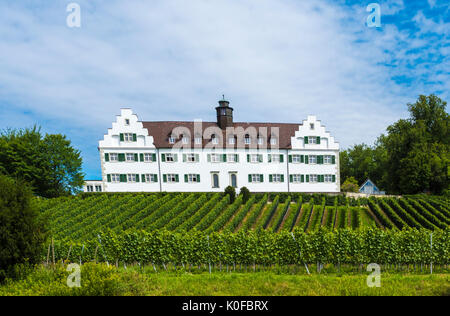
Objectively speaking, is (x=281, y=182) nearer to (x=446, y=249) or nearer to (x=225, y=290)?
(x=446, y=249)

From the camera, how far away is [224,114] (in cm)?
3594

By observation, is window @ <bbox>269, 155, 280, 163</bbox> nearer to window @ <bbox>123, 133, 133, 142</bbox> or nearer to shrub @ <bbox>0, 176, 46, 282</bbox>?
window @ <bbox>123, 133, 133, 142</bbox>

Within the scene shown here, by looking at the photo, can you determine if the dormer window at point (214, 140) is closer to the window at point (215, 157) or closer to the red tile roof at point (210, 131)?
the red tile roof at point (210, 131)

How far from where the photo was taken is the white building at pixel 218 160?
3328 centimetres

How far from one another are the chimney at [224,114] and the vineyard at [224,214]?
11666 millimetres

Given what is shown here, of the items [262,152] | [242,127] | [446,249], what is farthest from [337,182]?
[446,249]

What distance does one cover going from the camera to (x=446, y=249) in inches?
440

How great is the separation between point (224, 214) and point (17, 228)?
51.9 ft

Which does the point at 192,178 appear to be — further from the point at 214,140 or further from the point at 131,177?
the point at 131,177

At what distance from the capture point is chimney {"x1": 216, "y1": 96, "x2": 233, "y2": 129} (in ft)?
117

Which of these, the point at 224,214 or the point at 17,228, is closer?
the point at 17,228

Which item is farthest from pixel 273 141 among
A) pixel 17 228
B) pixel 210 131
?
pixel 17 228

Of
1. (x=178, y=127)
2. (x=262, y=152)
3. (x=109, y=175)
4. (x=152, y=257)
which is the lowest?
(x=152, y=257)
